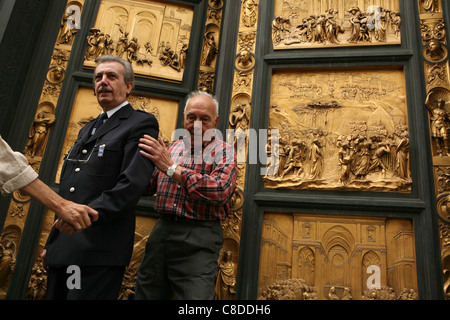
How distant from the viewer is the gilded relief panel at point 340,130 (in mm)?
3645

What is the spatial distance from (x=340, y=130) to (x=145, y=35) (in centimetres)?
290

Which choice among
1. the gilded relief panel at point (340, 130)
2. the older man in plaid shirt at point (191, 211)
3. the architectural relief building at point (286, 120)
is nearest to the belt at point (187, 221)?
the older man in plaid shirt at point (191, 211)

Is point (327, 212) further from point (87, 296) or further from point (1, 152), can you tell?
point (1, 152)

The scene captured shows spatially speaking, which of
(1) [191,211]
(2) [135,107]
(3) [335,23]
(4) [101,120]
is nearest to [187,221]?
(1) [191,211]

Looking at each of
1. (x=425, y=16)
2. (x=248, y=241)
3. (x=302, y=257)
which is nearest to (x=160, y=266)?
(x=248, y=241)

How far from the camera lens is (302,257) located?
11.5ft

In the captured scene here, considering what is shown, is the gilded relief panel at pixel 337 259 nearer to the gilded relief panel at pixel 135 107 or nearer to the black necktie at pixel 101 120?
the gilded relief panel at pixel 135 107

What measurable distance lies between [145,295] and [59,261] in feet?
2.61

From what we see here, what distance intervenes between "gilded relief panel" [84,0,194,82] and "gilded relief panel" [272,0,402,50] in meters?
1.33

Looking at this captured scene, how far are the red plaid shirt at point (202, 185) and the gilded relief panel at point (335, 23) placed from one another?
Answer: 2207 mm

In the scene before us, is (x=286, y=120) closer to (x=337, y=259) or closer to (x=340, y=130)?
(x=340, y=130)

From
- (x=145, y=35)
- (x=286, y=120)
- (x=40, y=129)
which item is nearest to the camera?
(x=286, y=120)

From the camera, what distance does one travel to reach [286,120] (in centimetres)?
402

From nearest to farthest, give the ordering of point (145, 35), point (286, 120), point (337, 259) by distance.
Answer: point (337, 259)
point (286, 120)
point (145, 35)
